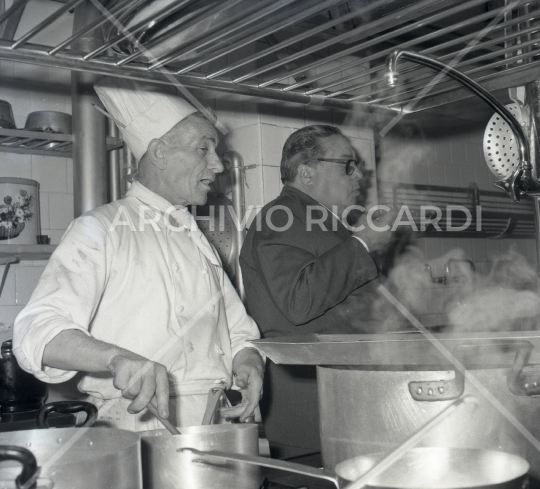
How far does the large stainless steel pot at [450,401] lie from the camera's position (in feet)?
1.98

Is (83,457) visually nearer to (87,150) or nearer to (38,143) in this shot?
(87,150)

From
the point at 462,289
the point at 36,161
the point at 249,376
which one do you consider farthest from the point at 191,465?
the point at 462,289

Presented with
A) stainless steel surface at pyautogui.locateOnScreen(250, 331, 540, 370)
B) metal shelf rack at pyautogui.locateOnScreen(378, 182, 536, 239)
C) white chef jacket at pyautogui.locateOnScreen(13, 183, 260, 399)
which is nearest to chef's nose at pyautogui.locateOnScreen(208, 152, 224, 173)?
white chef jacket at pyautogui.locateOnScreen(13, 183, 260, 399)

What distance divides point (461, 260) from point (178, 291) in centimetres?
189

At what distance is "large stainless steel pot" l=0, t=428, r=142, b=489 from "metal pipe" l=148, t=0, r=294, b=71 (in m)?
0.48

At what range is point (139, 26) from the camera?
777mm

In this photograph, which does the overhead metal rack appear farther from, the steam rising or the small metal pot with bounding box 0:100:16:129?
the steam rising

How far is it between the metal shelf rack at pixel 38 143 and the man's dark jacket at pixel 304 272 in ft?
1.82

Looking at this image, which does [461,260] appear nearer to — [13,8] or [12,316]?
[12,316]

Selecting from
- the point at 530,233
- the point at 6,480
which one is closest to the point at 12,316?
the point at 6,480

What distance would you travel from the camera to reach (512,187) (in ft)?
2.88

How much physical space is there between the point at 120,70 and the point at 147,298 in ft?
1.49

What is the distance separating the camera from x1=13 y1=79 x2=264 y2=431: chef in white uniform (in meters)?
0.85

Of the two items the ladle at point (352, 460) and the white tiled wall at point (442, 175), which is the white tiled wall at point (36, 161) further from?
the ladle at point (352, 460)
